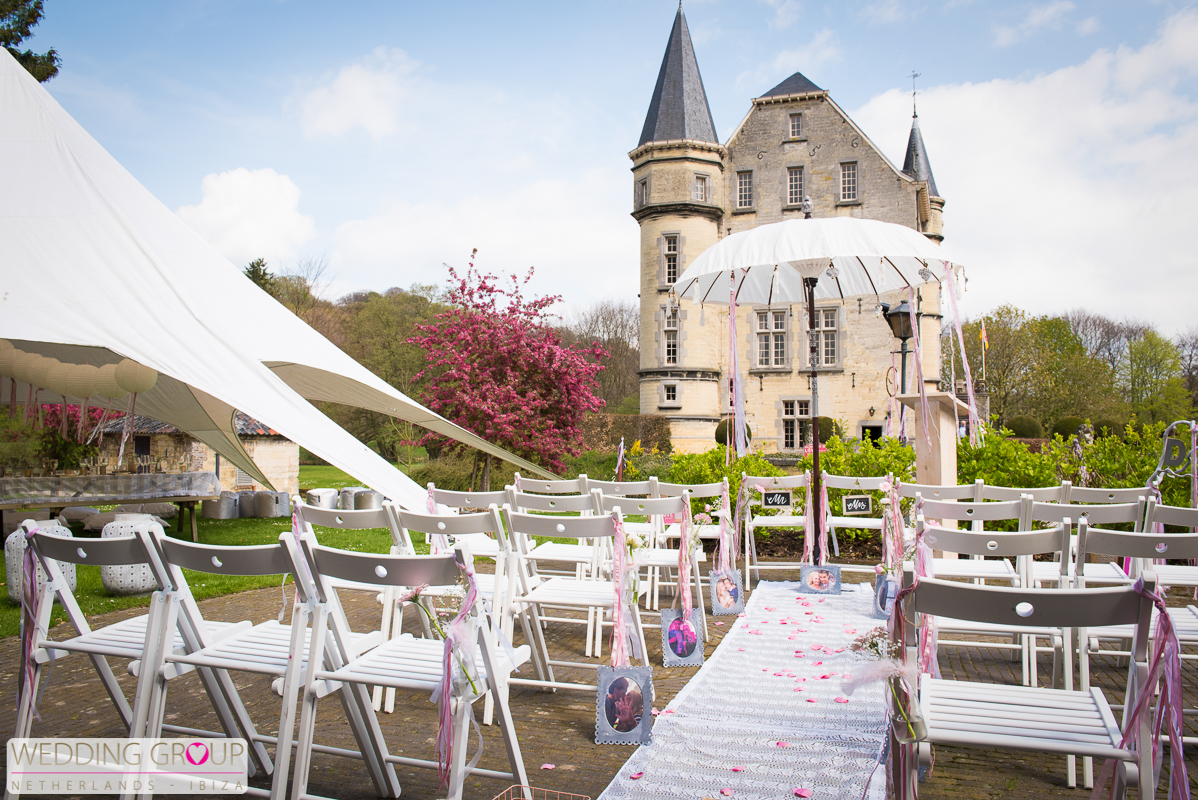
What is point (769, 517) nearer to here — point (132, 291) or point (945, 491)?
point (945, 491)

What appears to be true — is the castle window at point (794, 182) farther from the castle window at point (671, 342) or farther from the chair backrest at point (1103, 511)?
the chair backrest at point (1103, 511)

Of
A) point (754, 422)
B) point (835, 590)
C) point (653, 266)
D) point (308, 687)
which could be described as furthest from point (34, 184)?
point (754, 422)

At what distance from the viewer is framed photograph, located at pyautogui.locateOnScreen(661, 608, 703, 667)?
434 centimetres

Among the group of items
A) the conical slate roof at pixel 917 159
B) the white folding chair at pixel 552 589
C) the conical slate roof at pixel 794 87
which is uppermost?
the conical slate roof at pixel 794 87

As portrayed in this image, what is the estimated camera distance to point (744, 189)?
77.4 feet

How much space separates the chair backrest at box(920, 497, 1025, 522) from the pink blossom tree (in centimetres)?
860

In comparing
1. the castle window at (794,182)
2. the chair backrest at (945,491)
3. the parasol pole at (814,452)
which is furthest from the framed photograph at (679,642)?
the castle window at (794,182)

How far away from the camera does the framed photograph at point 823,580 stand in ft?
20.4

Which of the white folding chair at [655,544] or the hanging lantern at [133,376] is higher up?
the hanging lantern at [133,376]

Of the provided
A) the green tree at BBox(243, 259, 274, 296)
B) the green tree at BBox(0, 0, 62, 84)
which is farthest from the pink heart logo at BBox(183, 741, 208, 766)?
the green tree at BBox(243, 259, 274, 296)

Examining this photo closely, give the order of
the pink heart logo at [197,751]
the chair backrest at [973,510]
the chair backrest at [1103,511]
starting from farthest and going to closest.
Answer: the chair backrest at [973,510], the chair backrest at [1103,511], the pink heart logo at [197,751]

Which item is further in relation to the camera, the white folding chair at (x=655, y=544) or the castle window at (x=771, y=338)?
the castle window at (x=771, y=338)

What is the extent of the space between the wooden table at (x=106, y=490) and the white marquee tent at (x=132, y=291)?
149 inches

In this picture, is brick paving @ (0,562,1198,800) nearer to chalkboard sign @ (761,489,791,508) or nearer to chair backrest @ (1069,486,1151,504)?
chair backrest @ (1069,486,1151,504)
